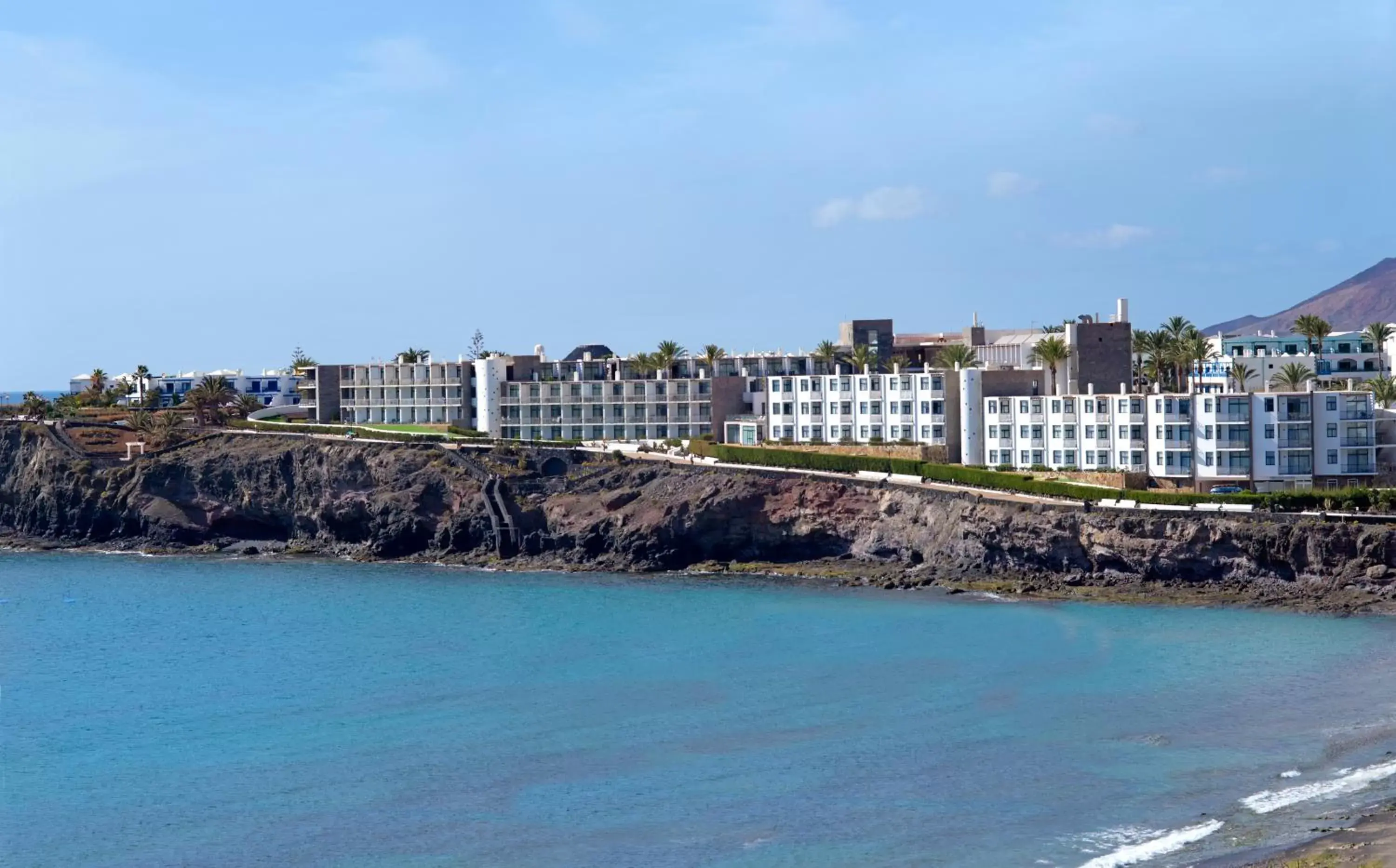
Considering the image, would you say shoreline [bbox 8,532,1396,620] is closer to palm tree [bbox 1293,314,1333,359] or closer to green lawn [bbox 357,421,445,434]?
green lawn [bbox 357,421,445,434]

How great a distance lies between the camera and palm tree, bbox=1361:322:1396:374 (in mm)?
143375

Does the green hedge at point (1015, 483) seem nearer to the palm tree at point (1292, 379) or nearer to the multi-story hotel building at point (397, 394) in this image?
the palm tree at point (1292, 379)

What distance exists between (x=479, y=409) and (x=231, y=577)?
3586cm

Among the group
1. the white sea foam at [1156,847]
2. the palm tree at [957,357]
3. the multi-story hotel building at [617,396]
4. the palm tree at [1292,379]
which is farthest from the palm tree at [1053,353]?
the white sea foam at [1156,847]

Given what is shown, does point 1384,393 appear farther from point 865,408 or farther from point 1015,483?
point 865,408

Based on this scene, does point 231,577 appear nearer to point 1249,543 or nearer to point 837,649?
point 837,649

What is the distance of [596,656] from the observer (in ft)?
273

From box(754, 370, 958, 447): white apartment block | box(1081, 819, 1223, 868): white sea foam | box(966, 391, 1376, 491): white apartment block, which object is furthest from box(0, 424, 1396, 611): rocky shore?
box(1081, 819, 1223, 868): white sea foam

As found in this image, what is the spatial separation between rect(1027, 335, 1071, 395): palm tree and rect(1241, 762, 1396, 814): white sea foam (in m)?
64.4

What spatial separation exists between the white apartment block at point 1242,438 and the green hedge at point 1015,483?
3193mm

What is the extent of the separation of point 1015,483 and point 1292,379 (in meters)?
22.5

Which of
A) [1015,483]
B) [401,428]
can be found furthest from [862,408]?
[401,428]

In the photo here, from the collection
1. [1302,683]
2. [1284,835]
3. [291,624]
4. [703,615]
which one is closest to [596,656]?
[703,615]

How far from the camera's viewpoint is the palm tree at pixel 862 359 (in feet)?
456
